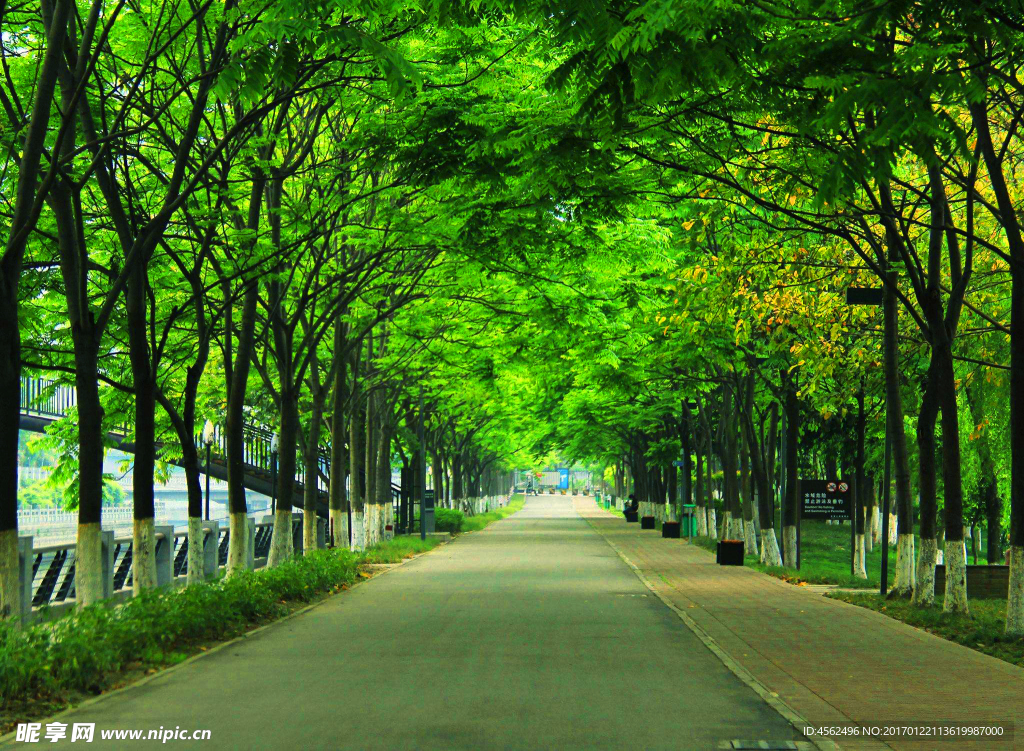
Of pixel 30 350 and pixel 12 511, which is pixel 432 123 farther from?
pixel 30 350

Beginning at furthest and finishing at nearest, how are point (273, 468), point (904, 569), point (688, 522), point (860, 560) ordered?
point (688, 522) → point (273, 468) → point (860, 560) → point (904, 569)

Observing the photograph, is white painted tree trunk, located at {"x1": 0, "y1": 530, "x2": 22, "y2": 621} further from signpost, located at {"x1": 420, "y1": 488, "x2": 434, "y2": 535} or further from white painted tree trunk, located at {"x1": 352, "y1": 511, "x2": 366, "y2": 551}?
signpost, located at {"x1": 420, "y1": 488, "x2": 434, "y2": 535}

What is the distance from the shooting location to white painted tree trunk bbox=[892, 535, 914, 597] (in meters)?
19.2

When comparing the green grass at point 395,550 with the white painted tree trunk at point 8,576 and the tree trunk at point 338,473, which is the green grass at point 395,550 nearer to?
the tree trunk at point 338,473

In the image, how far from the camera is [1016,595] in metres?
13.8

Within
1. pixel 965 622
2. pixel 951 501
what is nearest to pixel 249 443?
pixel 951 501

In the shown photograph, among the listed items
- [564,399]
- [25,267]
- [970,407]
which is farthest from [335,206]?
[564,399]

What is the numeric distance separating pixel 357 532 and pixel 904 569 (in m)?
20.1

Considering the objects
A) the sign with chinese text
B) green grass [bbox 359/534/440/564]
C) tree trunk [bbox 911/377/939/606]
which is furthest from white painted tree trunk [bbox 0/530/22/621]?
the sign with chinese text

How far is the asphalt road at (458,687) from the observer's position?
8.41 meters

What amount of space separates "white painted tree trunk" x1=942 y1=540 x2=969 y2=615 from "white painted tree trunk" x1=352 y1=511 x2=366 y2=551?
22195 millimetres

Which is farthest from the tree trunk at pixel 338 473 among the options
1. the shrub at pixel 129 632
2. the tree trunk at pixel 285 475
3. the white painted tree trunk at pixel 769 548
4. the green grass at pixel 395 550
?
the white painted tree trunk at pixel 769 548

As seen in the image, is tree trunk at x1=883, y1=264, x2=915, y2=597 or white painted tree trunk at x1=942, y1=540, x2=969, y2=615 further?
tree trunk at x1=883, y1=264, x2=915, y2=597

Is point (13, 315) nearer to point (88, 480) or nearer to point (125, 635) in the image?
point (88, 480)
